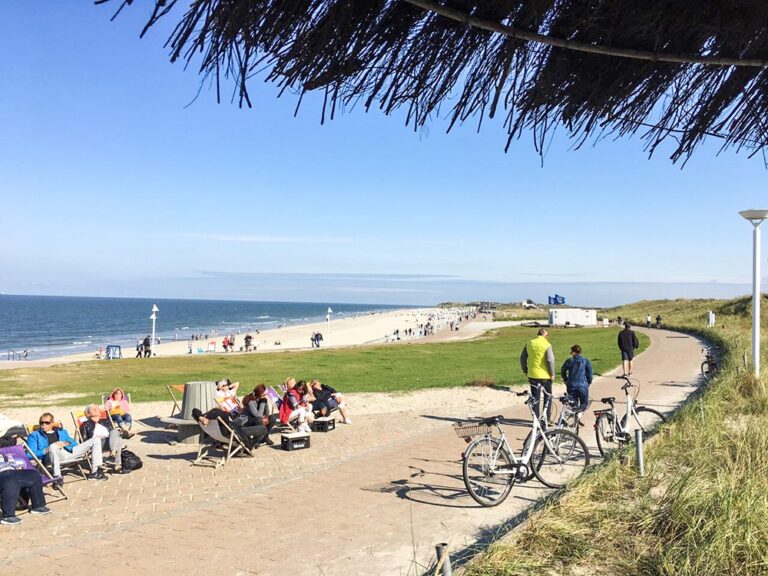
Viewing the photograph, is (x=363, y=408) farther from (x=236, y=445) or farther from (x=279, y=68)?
(x=279, y=68)

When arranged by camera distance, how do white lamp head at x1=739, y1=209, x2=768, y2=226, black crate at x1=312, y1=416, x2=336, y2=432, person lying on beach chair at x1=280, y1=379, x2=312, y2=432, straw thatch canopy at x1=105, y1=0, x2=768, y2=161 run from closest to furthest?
straw thatch canopy at x1=105, y1=0, x2=768, y2=161 < person lying on beach chair at x1=280, y1=379, x2=312, y2=432 < black crate at x1=312, y1=416, x2=336, y2=432 < white lamp head at x1=739, y1=209, x2=768, y2=226

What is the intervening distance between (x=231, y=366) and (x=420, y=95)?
23015 mm

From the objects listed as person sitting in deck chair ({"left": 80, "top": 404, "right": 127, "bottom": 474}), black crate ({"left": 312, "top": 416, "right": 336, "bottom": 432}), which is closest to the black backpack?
person sitting in deck chair ({"left": 80, "top": 404, "right": 127, "bottom": 474})

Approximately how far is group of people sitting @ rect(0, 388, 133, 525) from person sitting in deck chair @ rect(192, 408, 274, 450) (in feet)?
4.09

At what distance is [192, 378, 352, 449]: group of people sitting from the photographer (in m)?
9.02

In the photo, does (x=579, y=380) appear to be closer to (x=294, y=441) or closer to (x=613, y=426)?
(x=613, y=426)

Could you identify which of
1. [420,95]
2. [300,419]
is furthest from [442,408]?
[420,95]

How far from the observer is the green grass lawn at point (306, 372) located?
57.4ft

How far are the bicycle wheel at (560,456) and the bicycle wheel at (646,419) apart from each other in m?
1.59

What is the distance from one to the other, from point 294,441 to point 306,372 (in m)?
12.1

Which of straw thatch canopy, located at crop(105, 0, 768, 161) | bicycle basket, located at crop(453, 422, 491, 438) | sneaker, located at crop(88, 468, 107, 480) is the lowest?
sneaker, located at crop(88, 468, 107, 480)

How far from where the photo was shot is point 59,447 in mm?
7855

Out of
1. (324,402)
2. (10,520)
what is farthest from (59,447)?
(324,402)

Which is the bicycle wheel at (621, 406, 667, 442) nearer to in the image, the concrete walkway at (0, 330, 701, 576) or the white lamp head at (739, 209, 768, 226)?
the concrete walkway at (0, 330, 701, 576)
